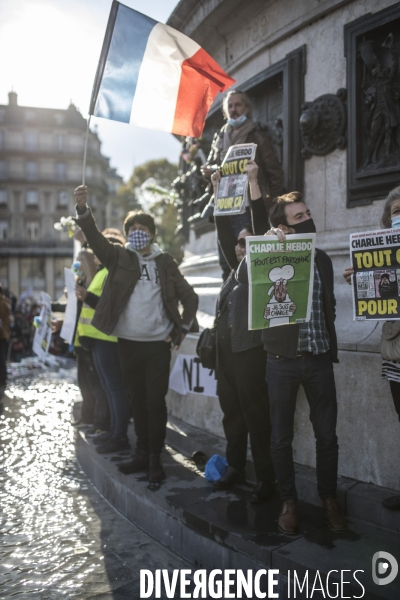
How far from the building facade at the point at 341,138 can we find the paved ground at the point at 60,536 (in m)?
1.20

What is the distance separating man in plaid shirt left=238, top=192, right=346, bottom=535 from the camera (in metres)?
3.27

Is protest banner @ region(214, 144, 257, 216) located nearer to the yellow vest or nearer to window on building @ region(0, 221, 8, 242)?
the yellow vest

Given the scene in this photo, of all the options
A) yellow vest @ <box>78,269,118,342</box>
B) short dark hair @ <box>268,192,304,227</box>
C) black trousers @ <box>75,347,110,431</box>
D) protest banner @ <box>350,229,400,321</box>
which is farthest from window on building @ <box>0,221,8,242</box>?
protest banner @ <box>350,229,400,321</box>

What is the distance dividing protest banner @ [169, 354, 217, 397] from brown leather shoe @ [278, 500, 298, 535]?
76.2 inches

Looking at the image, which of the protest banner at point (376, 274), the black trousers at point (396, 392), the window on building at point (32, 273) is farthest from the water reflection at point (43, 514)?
the window on building at point (32, 273)

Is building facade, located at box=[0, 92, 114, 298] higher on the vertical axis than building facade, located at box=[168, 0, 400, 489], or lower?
higher

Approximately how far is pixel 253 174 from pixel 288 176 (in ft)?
4.33

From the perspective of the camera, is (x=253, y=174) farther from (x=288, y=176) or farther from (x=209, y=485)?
(x=209, y=485)

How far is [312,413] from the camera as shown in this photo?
132 inches

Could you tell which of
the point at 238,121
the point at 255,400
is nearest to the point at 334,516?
the point at 255,400

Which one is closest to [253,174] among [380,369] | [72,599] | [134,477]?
[380,369]

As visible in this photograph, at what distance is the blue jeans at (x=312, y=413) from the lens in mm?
3277

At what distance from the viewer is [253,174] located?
153 inches

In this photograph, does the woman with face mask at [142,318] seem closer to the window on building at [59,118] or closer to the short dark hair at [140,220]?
the short dark hair at [140,220]
